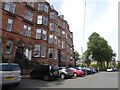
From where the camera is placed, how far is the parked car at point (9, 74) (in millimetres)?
12133

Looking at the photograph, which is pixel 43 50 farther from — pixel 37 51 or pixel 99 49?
pixel 99 49

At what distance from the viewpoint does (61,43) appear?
50188 mm

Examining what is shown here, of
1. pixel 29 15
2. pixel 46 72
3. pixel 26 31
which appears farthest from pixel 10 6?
pixel 46 72

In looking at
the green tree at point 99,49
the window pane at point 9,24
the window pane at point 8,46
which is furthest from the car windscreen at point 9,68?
the green tree at point 99,49

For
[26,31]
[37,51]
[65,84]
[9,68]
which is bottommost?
[65,84]

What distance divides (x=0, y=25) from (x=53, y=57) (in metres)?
15.6

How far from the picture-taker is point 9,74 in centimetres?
1249

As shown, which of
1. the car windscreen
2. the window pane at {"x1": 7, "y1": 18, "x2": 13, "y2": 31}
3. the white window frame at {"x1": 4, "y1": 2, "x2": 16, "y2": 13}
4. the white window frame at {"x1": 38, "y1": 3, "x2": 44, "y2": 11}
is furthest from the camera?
the white window frame at {"x1": 38, "y1": 3, "x2": 44, "y2": 11}

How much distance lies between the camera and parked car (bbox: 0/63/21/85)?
12.1 m

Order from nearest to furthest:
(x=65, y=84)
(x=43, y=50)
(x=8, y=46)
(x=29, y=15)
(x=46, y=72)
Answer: (x=65, y=84), (x=46, y=72), (x=8, y=46), (x=29, y=15), (x=43, y=50)

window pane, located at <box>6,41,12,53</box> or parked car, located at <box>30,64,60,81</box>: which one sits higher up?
window pane, located at <box>6,41,12,53</box>

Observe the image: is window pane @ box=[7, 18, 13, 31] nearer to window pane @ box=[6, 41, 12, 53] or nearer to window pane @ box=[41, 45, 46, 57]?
window pane @ box=[6, 41, 12, 53]

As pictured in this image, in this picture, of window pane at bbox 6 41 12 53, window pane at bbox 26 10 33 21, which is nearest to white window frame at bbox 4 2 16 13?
window pane at bbox 26 10 33 21

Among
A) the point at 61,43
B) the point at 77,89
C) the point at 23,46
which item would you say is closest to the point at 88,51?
the point at 61,43
